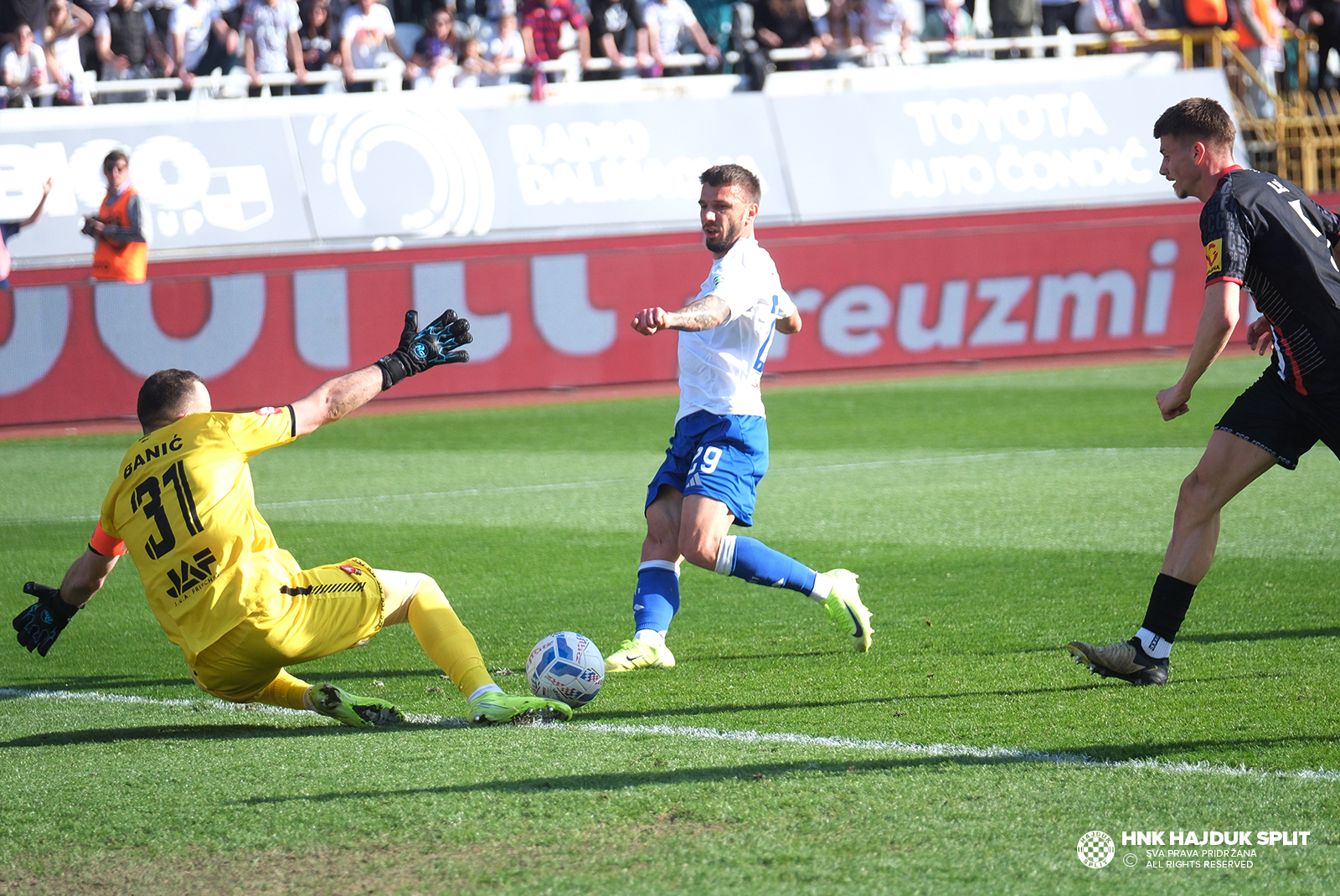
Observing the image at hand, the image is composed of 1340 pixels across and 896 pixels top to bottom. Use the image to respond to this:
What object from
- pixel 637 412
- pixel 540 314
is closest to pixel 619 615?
pixel 637 412

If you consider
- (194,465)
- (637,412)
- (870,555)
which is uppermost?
(194,465)

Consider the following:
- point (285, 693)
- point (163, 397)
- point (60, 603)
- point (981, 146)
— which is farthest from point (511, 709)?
point (981, 146)

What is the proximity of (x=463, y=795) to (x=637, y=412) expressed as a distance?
11.4m

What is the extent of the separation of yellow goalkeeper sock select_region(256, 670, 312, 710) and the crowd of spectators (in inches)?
610

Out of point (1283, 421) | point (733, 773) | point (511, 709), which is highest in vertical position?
point (1283, 421)

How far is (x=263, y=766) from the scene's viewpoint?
183 inches

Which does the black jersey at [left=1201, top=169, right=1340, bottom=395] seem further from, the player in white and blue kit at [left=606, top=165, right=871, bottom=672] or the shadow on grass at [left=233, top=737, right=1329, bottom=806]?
the player in white and blue kit at [left=606, top=165, right=871, bottom=672]

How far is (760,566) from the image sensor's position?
591 centimetres

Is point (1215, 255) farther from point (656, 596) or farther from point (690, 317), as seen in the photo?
point (656, 596)

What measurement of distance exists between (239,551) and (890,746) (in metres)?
2.10

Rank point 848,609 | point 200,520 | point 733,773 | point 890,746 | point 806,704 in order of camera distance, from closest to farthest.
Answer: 1. point 733,773
2. point 890,746
3. point 200,520
4. point 806,704
5. point 848,609

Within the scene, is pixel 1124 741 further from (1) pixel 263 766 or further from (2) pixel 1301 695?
(1) pixel 263 766

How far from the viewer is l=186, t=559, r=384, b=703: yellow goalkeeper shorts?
4.90 m

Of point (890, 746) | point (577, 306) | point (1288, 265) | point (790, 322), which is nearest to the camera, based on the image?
point (890, 746)
